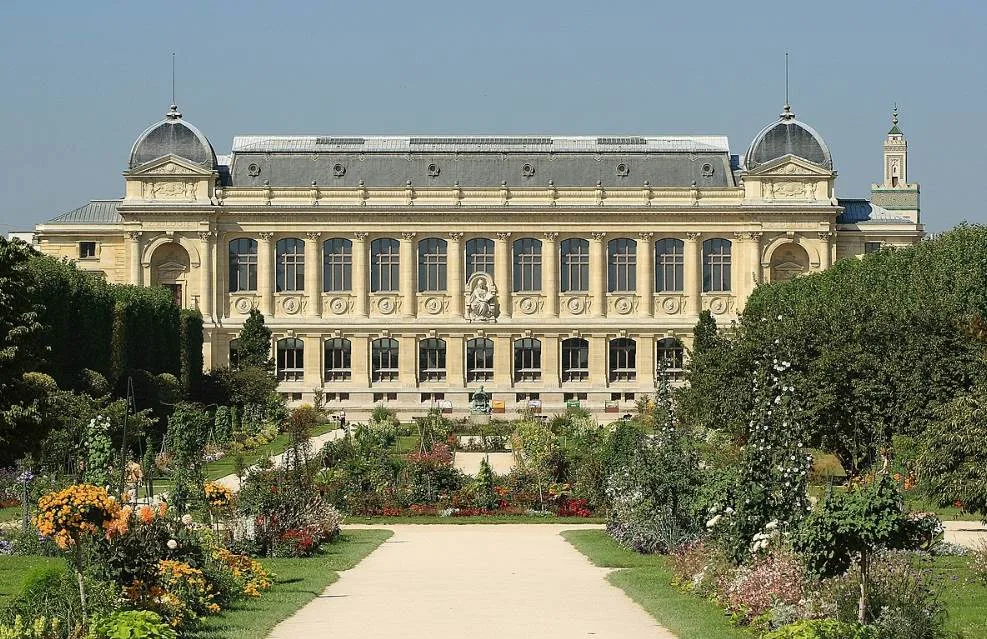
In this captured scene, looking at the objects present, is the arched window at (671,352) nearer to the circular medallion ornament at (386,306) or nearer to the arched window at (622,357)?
the arched window at (622,357)

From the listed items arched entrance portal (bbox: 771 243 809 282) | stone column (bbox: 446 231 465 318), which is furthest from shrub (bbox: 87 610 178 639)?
arched entrance portal (bbox: 771 243 809 282)

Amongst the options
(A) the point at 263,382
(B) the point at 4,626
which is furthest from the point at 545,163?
(B) the point at 4,626

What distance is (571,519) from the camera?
1711 inches

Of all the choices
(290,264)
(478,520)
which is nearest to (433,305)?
(290,264)

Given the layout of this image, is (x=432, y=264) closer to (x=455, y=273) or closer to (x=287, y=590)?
(x=455, y=273)

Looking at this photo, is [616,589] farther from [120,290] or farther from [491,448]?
[120,290]

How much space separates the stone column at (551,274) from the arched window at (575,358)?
5.62ft

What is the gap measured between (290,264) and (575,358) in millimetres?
15369

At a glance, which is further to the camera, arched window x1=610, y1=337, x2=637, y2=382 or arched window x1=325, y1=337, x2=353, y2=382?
arched window x1=610, y1=337, x2=637, y2=382

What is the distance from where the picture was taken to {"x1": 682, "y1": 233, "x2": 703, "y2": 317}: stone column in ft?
333

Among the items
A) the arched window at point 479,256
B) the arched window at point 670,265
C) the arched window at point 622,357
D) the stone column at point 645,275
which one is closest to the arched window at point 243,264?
the arched window at point 479,256

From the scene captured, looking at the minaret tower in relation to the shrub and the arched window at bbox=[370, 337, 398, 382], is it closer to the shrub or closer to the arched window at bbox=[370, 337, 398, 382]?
the arched window at bbox=[370, 337, 398, 382]

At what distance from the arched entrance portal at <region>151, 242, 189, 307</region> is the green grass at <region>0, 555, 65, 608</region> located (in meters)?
72.0

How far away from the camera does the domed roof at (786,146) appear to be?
10200 cm
